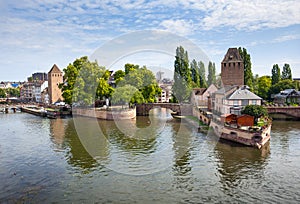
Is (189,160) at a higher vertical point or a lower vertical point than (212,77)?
lower

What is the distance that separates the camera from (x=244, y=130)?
33625 millimetres

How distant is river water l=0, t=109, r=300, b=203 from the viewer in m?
18.9

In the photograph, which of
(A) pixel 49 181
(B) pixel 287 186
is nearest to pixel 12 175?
(A) pixel 49 181

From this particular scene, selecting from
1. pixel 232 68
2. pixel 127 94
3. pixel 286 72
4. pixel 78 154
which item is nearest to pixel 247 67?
pixel 232 68

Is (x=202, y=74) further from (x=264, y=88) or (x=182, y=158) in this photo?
(x=182, y=158)

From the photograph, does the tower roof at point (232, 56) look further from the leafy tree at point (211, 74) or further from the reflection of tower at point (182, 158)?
the reflection of tower at point (182, 158)

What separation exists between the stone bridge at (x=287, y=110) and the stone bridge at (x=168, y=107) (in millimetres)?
16696

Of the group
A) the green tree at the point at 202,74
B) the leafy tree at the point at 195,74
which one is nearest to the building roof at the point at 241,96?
the leafy tree at the point at 195,74

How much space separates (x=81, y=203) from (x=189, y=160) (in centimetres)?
1228

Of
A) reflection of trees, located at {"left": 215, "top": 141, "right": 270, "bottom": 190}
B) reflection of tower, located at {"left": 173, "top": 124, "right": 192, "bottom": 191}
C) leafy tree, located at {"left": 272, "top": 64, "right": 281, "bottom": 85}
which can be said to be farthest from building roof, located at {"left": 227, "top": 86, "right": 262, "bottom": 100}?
leafy tree, located at {"left": 272, "top": 64, "right": 281, "bottom": 85}

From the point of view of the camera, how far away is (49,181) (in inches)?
838

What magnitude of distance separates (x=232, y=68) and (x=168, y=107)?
1680cm

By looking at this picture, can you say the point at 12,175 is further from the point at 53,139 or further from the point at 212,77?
the point at 212,77

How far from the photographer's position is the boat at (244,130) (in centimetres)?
3259
